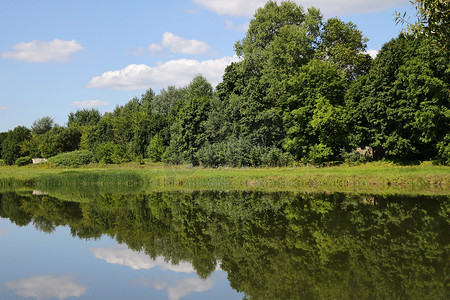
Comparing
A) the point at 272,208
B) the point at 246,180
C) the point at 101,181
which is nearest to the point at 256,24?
the point at 246,180

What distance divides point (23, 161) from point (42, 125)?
3600 cm

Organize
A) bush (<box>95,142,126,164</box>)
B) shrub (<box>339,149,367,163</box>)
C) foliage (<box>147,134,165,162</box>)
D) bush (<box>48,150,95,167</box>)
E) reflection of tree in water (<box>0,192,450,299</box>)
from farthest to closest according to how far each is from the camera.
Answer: bush (<box>95,142,126,164</box>), bush (<box>48,150,95,167</box>), foliage (<box>147,134,165,162</box>), shrub (<box>339,149,367,163</box>), reflection of tree in water (<box>0,192,450,299</box>)

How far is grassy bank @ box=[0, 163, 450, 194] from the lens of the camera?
3105 centimetres

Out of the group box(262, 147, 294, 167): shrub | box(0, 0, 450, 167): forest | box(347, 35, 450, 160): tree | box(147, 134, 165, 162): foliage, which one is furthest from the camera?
box(147, 134, 165, 162): foliage

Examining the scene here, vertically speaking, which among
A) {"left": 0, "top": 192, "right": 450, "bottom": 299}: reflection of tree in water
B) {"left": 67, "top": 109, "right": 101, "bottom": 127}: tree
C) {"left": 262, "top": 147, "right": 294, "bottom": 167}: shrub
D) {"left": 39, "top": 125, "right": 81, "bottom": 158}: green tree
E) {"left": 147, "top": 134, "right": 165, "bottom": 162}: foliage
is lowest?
{"left": 0, "top": 192, "right": 450, "bottom": 299}: reflection of tree in water

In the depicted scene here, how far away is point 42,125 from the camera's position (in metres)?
120

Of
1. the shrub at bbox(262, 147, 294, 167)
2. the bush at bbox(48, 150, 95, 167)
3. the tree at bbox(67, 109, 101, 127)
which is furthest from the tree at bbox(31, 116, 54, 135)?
the shrub at bbox(262, 147, 294, 167)

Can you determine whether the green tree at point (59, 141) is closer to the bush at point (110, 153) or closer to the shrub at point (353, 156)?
the bush at point (110, 153)

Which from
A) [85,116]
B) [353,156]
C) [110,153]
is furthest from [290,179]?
[85,116]

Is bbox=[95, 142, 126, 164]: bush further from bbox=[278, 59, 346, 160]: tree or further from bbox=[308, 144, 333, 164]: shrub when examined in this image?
bbox=[308, 144, 333, 164]: shrub

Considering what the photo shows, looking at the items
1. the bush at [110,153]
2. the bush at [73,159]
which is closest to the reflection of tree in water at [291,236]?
the bush at [110,153]

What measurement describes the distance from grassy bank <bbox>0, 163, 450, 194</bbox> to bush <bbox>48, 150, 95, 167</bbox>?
24.9 metres

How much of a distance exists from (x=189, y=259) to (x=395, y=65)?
3347cm

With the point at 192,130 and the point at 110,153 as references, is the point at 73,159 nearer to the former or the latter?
the point at 110,153
